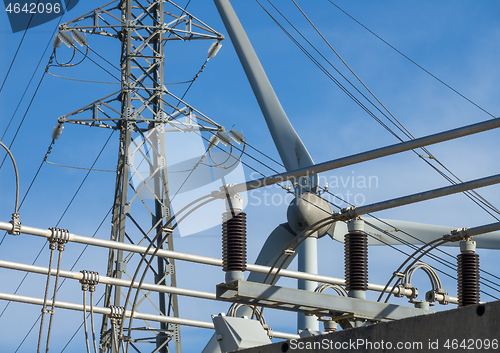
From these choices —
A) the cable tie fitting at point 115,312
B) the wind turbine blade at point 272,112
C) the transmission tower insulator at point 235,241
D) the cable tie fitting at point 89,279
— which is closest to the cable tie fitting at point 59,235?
the cable tie fitting at point 89,279

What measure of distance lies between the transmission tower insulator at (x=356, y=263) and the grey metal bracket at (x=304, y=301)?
0.35 metres

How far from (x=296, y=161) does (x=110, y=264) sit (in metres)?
5.58

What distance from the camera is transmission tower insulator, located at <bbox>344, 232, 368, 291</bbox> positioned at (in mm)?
7004

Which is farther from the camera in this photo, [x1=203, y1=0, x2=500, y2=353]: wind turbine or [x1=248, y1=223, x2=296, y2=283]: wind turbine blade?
[x1=248, y1=223, x2=296, y2=283]: wind turbine blade

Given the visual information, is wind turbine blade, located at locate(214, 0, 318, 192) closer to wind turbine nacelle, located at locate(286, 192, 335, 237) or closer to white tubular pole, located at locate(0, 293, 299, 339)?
wind turbine nacelle, located at locate(286, 192, 335, 237)

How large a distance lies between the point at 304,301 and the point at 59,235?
3506 mm

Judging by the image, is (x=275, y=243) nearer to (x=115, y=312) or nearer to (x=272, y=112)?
(x=272, y=112)

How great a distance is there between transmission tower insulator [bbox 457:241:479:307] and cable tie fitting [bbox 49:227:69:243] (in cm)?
437

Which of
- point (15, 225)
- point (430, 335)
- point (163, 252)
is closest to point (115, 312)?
point (163, 252)

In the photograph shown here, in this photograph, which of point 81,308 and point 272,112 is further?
point 272,112

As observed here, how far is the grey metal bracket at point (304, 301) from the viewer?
6281 mm

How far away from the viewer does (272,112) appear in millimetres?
18203

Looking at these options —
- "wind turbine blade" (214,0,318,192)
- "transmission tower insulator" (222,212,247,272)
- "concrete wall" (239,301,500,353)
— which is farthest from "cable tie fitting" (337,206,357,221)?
"wind turbine blade" (214,0,318,192)

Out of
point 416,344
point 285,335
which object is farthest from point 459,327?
point 285,335
